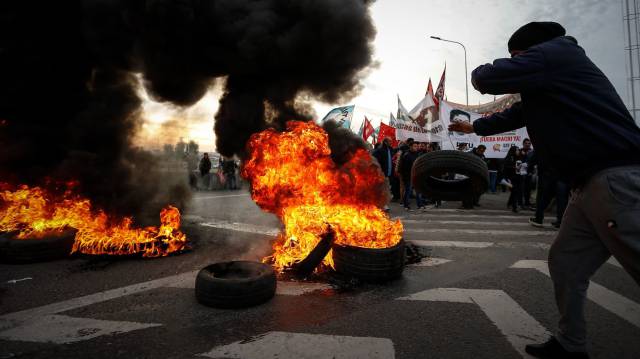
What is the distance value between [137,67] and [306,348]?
22.9 feet

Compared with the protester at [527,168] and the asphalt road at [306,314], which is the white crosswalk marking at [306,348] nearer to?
the asphalt road at [306,314]

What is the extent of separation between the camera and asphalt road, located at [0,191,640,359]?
2.71 metres

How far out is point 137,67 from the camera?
7.18 m

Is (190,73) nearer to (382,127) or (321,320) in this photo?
(321,320)

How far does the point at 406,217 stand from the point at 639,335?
685 centimetres

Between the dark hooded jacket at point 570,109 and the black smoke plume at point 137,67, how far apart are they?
447 centimetres

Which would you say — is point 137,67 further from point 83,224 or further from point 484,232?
point 484,232

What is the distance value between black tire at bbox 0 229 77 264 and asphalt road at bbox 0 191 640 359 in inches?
7.3

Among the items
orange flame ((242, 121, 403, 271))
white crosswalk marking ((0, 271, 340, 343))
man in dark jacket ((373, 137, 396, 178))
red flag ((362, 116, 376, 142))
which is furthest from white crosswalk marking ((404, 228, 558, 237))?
red flag ((362, 116, 376, 142))

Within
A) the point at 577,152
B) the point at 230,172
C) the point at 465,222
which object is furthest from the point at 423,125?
the point at 577,152

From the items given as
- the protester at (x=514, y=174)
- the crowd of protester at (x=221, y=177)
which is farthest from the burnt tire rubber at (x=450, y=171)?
the crowd of protester at (x=221, y=177)

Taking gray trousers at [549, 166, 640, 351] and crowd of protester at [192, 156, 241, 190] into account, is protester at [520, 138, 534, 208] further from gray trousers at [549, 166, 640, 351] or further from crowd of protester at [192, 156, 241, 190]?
crowd of protester at [192, 156, 241, 190]

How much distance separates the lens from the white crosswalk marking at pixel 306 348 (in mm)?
2582

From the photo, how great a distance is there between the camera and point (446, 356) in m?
2.60
